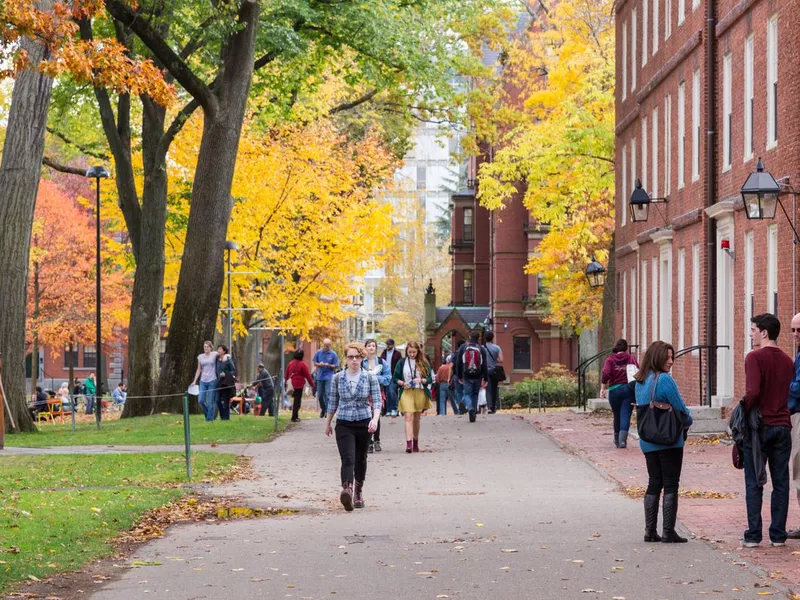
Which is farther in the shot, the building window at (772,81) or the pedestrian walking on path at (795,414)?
the building window at (772,81)

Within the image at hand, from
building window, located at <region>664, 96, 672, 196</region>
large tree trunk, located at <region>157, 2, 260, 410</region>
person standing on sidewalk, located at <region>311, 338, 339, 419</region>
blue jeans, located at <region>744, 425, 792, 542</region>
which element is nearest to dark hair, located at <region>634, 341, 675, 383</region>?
blue jeans, located at <region>744, 425, 792, 542</region>

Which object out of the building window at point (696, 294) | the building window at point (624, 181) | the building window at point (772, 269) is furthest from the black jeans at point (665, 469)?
the building window at point (624, 181)

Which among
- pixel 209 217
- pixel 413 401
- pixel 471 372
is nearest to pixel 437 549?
pixel 413 401

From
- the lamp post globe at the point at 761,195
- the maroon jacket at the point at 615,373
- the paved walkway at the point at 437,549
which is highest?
the lamp post globe at the point at 761,195

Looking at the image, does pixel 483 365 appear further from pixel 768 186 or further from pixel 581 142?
pixel 581 142

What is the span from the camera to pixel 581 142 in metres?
42.2

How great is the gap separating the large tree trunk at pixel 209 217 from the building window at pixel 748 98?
400 inches

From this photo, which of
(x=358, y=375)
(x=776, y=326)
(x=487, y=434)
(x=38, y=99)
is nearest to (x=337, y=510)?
(x=358, y=375)

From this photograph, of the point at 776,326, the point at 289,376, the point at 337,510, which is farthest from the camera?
the point at 289,376

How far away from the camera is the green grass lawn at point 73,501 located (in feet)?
36.0

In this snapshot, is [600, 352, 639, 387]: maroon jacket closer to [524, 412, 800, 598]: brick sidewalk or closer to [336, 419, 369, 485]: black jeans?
[524, 412, 800, 598]: brick sidewalk

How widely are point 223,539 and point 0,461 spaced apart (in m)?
8.85

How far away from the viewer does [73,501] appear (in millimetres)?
14430

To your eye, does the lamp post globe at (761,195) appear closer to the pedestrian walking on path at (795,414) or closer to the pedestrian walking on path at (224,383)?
the pedestrian walking on path at (795,414)
